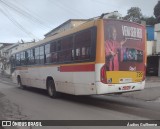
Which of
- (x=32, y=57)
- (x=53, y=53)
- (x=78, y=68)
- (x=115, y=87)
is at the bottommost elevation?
(x=115, y=87)

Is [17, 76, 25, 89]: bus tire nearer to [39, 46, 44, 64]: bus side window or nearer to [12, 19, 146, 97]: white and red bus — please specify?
[39, 46, 44, 64]: bus side window

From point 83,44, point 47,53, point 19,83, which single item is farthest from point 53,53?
point 19,83

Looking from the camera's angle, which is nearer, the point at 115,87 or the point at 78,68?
the point at 115,87

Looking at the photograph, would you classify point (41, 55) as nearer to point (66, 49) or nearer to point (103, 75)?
point (66, 49)

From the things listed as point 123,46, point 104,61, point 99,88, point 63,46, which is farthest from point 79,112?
point 63,46

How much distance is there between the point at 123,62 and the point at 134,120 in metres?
3.64

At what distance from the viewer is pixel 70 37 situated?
1483cm

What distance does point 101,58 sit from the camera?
41.1ft

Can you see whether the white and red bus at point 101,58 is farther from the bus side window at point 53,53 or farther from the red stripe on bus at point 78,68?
the bus side window at point 53,53

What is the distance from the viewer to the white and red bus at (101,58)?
1259cm

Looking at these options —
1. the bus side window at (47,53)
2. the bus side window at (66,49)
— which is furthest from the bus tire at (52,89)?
the bus side window at (66,49)

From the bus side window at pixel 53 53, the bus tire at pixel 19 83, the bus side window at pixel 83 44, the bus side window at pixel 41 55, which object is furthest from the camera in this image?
the bus tire at pixel 19 83

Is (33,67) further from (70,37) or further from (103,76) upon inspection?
(103,76)

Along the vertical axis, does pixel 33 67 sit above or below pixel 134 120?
above
